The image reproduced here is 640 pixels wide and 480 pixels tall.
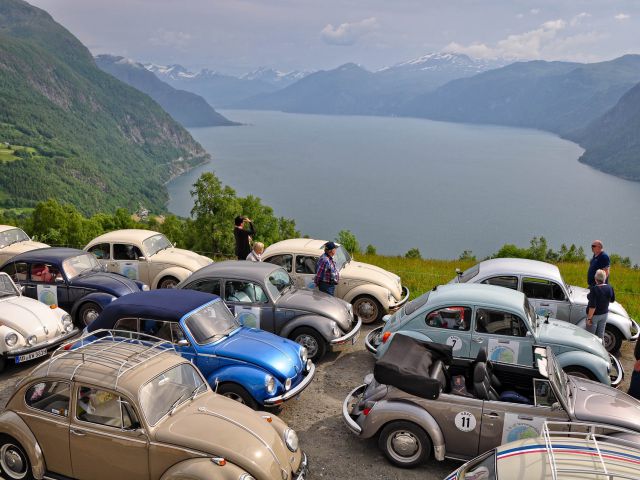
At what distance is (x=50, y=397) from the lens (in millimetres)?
6598

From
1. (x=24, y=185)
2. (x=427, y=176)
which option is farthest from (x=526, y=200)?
(x=24, y=185)

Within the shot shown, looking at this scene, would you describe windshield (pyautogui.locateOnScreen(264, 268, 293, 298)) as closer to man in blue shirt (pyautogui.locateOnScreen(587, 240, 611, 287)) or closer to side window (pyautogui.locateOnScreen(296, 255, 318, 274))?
side window (pyautogui.locateOnScreen(296, 255, 318, 274))

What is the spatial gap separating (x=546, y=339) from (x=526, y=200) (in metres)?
155

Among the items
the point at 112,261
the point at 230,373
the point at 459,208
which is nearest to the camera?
the point at 230,373

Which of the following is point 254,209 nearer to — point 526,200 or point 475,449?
point 475,449

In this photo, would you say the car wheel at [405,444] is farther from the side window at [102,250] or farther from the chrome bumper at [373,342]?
the side window at [102,250]

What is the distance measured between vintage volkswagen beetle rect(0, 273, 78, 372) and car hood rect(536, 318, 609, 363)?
9.13 m

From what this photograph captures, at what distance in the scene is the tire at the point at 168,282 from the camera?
1507 centimetres

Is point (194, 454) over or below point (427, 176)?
over

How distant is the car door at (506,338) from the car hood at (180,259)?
8.72 m

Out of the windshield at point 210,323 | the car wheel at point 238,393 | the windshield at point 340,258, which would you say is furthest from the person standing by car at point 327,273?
the car wheel at point 238,393

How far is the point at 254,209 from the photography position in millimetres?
53750

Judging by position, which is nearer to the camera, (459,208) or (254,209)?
(254,209)

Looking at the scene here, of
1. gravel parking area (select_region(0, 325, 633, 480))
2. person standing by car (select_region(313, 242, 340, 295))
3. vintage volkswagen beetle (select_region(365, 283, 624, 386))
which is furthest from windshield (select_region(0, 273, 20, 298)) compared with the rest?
vintage volkswagen beetle (select_region(365, 283, 624, 386))
